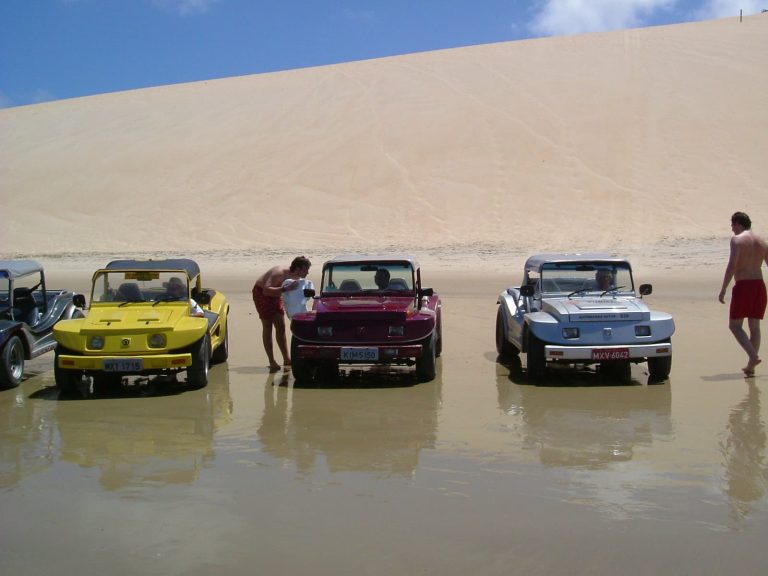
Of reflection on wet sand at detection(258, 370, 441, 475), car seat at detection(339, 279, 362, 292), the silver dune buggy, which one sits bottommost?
reflection on wet sand at detection(258, 370, 441, 475)

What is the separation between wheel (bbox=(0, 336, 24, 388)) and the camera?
8.56m

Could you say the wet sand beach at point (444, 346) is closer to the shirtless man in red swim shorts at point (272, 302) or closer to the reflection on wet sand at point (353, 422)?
the reflection on wet sand at point (353, 422)

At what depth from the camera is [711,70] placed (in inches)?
1668

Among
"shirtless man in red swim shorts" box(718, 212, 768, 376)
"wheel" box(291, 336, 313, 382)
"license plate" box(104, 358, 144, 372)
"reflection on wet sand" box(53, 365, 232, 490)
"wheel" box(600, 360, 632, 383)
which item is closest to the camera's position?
A: "reflection on wet sand" box(53, 365, 232, 490)

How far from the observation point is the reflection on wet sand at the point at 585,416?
594cm

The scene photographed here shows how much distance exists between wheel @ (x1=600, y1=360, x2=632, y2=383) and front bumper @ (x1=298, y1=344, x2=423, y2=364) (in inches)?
83.9

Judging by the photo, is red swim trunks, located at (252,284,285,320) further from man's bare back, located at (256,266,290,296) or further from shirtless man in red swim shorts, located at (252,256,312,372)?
man's bare back, located at (256,266,290,296)

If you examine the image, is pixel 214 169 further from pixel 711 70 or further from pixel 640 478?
pixel 640 478

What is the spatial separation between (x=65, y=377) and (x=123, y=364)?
716 mm

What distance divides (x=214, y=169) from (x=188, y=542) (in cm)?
3637

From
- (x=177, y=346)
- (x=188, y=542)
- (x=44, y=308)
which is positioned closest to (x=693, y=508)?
(x=188, y=542)

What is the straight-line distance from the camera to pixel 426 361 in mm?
8562

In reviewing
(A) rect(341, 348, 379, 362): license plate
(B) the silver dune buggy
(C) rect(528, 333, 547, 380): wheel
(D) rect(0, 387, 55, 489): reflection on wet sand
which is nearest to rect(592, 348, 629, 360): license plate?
(B) the silver dune buggy

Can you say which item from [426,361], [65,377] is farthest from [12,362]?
[426,361]
